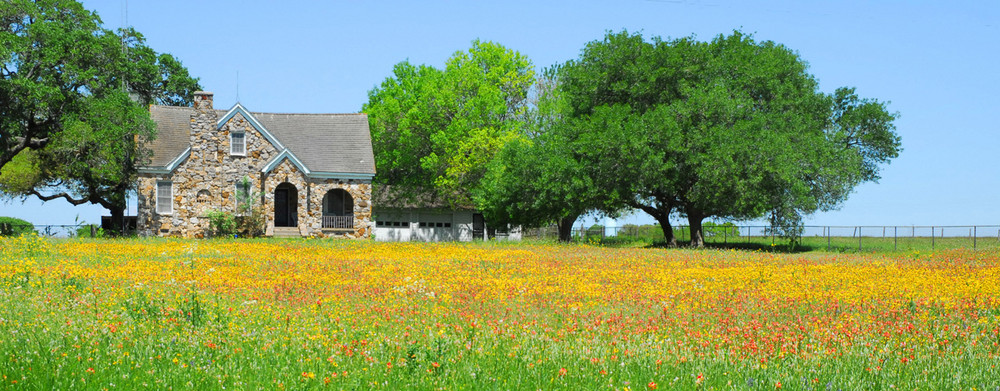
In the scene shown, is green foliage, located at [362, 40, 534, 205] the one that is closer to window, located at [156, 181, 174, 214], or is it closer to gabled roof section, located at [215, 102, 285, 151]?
gabled roof section, located at [215, 102, 285, 151]

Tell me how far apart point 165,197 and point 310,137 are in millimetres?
9403

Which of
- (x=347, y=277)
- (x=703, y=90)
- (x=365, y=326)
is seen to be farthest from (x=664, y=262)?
(x=703, y=90)

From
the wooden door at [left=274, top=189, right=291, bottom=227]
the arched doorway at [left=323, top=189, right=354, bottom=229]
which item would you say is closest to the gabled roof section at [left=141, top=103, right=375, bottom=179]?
the wooden door at [left=274, top=189, right=291, bottom=227]

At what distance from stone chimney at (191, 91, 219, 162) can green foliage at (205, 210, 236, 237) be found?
383 centimetres

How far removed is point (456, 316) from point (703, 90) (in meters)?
33.7

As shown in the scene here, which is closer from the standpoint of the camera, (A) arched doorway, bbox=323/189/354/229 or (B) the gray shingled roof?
(B) the gray shingled roof

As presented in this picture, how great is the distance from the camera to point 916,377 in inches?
362

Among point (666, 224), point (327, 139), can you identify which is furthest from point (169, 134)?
point (666, 224)

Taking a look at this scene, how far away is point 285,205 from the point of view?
5075cm

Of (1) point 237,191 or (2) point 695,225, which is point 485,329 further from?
(1) point 237,191

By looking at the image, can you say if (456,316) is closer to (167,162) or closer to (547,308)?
(547,308)

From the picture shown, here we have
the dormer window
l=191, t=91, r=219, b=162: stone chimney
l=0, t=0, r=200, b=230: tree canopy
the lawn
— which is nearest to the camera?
the lawn

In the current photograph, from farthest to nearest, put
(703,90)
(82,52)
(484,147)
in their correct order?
1. (484,147)
2. (703,90)
3. (82,52)

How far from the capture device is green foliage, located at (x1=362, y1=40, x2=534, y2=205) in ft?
181
